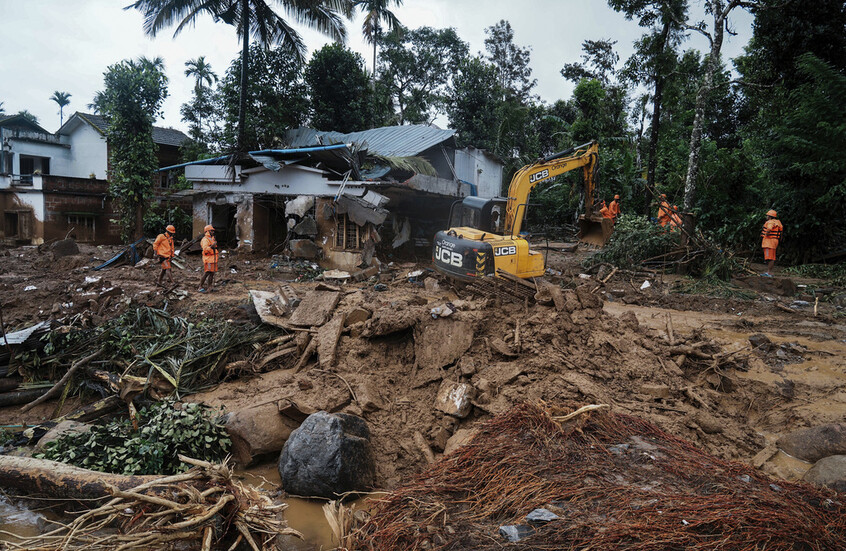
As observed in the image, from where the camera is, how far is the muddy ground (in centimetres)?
520

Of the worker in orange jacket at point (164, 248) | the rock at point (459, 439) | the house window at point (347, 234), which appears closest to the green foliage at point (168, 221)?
the house window at point (347, 234)

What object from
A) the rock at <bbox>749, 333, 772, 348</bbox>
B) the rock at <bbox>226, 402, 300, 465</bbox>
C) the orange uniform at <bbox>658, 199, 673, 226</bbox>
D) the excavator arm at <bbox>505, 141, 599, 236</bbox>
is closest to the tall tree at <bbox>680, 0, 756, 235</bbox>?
the orange uniform at <bbox>658, 199, 673, 226</bbox>

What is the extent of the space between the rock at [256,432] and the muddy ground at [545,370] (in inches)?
11.6

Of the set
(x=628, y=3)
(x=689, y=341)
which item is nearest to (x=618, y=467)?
(x=689, y=341)

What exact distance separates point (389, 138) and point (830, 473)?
1744 cm

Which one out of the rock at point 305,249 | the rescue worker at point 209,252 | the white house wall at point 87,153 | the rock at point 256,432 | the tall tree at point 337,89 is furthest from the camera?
the white house wall at point 87,153

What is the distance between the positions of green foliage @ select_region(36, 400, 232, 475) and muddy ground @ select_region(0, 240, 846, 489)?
496 millimetres

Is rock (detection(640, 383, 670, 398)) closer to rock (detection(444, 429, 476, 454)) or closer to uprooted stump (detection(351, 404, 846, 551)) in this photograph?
uprooted stump (detection(351, 404, 846, 551))

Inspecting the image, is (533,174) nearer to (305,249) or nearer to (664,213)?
(664,213)

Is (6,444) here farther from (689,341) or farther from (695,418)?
(689,341)

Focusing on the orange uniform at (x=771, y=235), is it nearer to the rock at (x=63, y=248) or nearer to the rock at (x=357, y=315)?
the rock at (x=357, y=315)

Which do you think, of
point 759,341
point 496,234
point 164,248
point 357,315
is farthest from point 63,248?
point 759,341

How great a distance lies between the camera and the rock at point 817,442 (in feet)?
15.1

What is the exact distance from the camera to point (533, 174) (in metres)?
9.84
